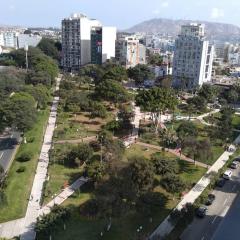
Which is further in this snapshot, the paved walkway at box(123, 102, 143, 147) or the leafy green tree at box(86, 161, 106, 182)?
the paved walkway at box(123, 102, 143, 147)

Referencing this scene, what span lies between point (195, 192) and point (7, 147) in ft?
91.5

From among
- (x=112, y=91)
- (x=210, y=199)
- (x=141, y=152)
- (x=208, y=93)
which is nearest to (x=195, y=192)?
(x=210, y=199)

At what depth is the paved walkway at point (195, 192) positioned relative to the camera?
101 feet

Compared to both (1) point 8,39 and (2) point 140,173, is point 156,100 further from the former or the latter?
(1) point 8,39

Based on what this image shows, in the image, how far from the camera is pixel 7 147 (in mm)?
50031

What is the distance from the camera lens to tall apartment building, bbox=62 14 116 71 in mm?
116125

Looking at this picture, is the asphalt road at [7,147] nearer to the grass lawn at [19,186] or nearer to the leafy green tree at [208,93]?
the grass lawn at [19,186]

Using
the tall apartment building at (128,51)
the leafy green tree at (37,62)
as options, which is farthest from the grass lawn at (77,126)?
the tall apartment building at (128,51)

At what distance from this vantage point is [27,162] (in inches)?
1737

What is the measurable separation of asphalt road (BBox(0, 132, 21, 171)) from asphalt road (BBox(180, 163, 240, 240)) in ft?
79.8

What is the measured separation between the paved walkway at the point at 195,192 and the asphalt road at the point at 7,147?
21.7m

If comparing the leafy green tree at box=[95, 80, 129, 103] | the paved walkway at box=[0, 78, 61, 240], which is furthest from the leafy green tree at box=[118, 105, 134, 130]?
the paved walkway at box=[0, 78, 61, 240]

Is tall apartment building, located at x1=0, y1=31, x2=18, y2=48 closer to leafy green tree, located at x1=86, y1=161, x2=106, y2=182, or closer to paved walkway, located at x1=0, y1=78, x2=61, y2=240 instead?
paved walkway, located at x1=0, y1=78, x2=61, y2=240

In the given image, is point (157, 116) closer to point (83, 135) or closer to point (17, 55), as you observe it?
point (83, 135)
